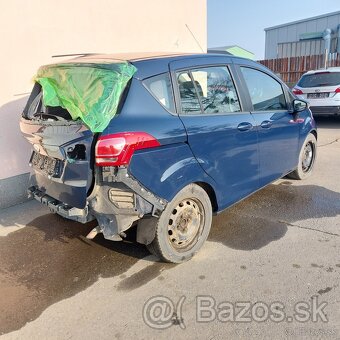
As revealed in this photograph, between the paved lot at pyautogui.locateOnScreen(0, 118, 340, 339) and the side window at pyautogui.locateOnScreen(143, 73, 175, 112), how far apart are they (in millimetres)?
1461

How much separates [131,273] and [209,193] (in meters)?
1.06

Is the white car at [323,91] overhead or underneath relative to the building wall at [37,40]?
underneath

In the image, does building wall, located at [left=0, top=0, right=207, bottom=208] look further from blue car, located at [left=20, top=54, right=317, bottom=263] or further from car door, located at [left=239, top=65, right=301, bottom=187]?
car door, located at [left=239, top=65, right=301, bottom=187]

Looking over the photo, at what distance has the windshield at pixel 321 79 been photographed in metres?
9.88

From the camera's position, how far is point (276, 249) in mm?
3504

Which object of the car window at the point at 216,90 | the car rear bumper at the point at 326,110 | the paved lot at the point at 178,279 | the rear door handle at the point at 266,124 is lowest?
the car rear bumper at the point at 326,110

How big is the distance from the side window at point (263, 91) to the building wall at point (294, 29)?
76.8 feet

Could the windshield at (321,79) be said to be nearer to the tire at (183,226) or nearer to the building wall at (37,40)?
the building wall at (37,40)

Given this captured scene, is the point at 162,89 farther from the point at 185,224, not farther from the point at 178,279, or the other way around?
the point at 178,279

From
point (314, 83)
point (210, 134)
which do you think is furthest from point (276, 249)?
point (314, 83)

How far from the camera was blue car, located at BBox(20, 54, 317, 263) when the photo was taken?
2.76 meters

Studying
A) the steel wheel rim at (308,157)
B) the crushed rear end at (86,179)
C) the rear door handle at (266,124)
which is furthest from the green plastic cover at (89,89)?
the steel wheel rim at (308,157)

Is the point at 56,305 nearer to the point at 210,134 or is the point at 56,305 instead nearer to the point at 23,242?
the point at 23,242

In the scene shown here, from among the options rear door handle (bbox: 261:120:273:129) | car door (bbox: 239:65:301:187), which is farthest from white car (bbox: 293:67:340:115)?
rear door handle (bbox: 261:120:273:129)
